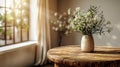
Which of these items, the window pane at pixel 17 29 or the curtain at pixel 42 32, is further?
the curtain at pixel 42 32

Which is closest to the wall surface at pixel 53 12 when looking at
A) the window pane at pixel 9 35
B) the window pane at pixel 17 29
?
the window pane at pixel 17 29

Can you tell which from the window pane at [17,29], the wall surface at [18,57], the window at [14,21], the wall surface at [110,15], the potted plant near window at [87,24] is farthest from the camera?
the wall surface at [110,15]

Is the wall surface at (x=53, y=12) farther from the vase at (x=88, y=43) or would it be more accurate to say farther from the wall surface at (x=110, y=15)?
the vase at (x=88, y=43)

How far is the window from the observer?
353 centimetres

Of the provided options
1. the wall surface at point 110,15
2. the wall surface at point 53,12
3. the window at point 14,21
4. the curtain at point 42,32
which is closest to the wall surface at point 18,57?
the curtain at point 42,32

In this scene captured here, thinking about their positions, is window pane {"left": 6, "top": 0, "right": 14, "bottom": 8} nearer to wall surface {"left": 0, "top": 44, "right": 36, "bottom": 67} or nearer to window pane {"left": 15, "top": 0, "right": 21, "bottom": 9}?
window pane {"left": 15, "top": 0, "right": 21, "bottom": 9}

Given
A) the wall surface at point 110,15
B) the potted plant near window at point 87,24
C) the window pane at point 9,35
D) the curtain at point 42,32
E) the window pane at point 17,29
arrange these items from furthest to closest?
the wall surface at point 110,15, the curtain at point 42,32, the window pane at point 17,29, the window pane at point 9,35, the potted plant near window at point 87,24

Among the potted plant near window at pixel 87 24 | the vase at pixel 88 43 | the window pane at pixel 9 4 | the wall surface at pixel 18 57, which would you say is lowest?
the wall surface at pixel 18 57

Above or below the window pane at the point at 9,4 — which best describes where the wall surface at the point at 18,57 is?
below

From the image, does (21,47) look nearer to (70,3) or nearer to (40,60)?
(40,60)

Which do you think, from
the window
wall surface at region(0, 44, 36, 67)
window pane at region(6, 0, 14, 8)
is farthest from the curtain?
window pane at region(6, 0, 14, 8)

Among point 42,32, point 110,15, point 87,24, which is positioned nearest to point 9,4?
point 42,32

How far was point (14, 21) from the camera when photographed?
3.87 metres

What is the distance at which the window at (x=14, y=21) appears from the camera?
353cm
